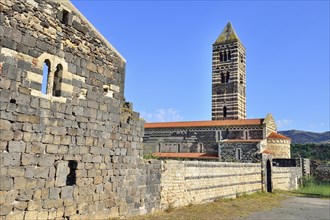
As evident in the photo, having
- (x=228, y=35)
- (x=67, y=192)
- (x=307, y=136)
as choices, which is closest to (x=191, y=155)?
(x=228, y=35)

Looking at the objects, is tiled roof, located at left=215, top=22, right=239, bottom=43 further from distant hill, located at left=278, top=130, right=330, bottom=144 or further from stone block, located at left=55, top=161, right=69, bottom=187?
distant hill, located at left=278, top=130, right=330, bottom=144

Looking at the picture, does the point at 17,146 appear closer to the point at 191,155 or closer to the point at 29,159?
the point at 29,159

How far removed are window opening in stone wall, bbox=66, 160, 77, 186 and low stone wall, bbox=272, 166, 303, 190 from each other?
1962cm

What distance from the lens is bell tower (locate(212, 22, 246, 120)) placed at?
45.3 m

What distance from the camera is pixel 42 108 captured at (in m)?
6.87

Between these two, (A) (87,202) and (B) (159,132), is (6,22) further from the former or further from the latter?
(B) (159,132)

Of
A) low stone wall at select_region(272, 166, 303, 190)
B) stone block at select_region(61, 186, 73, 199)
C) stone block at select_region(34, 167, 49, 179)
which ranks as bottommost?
low stone wall at select_region(272, 166, 303, 190)

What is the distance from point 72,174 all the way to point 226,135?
28.6m

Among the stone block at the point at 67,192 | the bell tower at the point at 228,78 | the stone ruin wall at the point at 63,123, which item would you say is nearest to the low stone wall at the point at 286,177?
the bell tower at the point at 228,78

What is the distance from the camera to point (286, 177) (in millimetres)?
26594

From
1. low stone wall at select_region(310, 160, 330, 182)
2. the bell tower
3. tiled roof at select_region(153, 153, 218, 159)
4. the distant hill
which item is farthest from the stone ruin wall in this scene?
the distant hill

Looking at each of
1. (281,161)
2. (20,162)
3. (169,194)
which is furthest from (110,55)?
(281,161)

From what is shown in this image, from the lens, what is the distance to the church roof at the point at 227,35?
48.1 m

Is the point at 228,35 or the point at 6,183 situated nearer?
the point at 6,183
